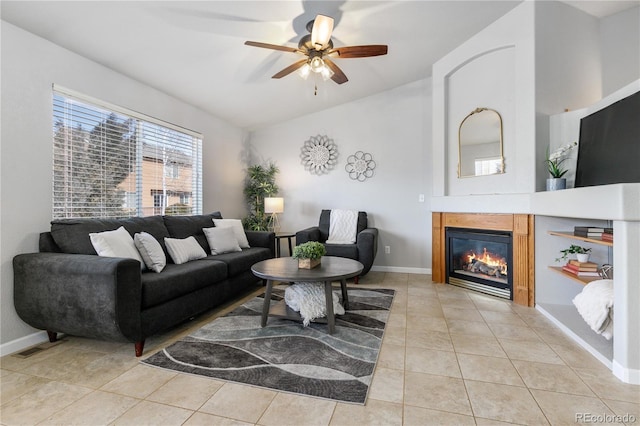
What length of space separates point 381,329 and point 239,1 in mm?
2845

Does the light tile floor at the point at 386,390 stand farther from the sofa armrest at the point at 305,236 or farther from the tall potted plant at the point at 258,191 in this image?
the tall potted plant at the point at 258,191

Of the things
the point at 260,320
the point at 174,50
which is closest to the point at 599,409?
the point at 260,320

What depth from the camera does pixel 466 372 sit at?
185 cm

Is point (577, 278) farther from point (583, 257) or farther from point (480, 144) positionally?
point (480, 144)

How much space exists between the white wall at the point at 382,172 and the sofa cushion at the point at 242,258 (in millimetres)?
1513

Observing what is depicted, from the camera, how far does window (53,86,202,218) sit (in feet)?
8.52

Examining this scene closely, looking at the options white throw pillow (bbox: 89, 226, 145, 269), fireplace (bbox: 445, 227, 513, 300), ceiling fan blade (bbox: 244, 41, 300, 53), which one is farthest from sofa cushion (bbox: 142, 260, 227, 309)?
fireplace (bbox: 445, 227, 513, 300)

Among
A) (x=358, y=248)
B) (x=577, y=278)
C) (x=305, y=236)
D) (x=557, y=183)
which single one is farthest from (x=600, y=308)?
(x=305, y=236)

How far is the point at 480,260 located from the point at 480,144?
4.66ft

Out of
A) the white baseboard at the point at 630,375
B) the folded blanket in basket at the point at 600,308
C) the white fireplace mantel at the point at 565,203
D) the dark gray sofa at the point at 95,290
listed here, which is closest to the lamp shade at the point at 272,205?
the dark gray sofa at the point at 95,290

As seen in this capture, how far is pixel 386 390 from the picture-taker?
5.48ft

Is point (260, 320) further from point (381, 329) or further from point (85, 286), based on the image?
point (85, 286)

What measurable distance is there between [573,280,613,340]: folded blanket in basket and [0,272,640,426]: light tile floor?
21cm

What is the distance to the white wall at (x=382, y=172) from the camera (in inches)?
179
